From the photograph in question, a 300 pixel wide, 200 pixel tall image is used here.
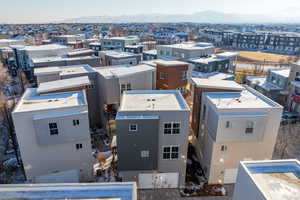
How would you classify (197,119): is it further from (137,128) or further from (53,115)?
(53,115)

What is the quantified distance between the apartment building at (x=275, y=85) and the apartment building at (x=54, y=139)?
111 ft

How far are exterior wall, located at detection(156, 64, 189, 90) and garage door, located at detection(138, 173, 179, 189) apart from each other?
1357 cm

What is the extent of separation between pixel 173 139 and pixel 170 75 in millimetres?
13195

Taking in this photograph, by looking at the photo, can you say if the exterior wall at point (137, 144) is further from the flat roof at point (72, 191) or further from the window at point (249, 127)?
the window at point (249, 127)

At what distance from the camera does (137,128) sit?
49.3 ft

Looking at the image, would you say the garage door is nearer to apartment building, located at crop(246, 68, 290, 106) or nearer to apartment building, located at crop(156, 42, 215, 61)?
apartment building, located at crop(246, 68, 290, 106)

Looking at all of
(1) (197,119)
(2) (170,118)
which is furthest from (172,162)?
(1) (197,119)

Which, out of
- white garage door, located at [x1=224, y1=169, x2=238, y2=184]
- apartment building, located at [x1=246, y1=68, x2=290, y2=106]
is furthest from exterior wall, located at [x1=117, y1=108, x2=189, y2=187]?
apartment building, located at [x1=246, y1=68, x2=290, y2=106]

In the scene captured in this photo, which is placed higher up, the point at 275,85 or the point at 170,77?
the point at 170,77

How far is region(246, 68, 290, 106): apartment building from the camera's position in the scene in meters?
35.6

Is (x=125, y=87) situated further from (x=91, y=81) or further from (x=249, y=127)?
(x=249, y=127)

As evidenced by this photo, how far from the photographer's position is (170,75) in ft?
89.3

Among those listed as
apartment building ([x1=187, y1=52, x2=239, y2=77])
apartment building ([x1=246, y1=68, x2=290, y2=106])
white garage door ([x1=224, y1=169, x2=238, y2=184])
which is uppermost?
apartment building ([x1=187, y1=52, x2=239, y2=77])

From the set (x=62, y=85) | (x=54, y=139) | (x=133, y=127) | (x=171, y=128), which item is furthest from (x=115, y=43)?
(x=171, y=128)
